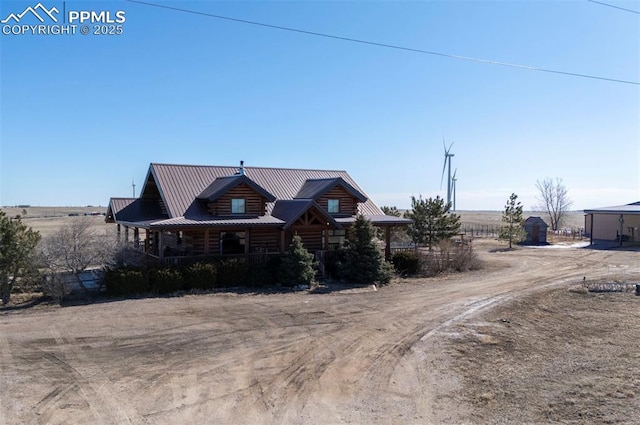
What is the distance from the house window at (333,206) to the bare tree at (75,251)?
467 inches

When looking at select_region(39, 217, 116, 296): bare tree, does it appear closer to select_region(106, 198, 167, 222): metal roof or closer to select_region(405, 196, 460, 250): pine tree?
select_region(106, 198, 167, 222): metal roof

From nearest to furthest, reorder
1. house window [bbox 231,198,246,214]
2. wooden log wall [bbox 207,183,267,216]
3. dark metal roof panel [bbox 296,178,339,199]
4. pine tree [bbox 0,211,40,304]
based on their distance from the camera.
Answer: pine tree [bbox 0,211,40,304], wooden log wall [bbox 207,183,267,216], house window [bbox 231,198,246,214], dark metal roof panel [bbox 296,178,339,199]

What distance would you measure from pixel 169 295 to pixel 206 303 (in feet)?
7.85

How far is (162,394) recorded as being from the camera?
1006 centimetres

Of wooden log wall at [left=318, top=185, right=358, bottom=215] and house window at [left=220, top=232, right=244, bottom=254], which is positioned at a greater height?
wooden log wall at [left=318, top=185, right=358, bottom=215]

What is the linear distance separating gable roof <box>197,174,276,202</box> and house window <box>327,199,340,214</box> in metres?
4.35

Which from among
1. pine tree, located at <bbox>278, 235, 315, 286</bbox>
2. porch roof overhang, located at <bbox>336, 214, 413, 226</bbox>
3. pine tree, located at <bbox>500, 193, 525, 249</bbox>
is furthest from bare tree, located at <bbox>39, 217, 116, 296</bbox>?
pine tree, located at <bbox>500, 193, 525, 249</bbox>

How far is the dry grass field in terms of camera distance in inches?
372

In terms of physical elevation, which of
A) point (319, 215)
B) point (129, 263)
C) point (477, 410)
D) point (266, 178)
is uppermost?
point (266, 178)

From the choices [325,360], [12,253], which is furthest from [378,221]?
[12,253]

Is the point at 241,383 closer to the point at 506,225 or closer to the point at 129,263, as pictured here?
the point at 129,263

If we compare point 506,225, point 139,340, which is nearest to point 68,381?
point 139,340

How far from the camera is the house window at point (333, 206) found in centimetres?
2955

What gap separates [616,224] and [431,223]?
24874mm
